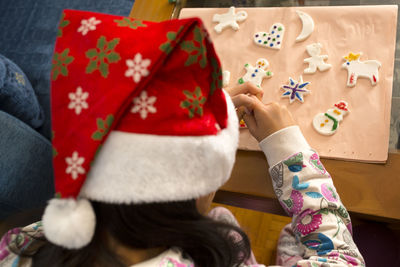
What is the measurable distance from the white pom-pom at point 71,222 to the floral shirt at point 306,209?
0.88 feet

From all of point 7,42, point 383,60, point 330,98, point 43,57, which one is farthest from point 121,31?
point 7,42

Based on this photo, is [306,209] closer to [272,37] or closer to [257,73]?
[257,73]

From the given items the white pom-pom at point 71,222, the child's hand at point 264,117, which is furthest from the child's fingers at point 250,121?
the white pom-pom at point 71,222

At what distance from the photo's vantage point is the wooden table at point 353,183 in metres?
0.62

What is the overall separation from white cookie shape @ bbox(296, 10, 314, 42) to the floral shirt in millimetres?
301

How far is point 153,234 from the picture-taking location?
1.47ft

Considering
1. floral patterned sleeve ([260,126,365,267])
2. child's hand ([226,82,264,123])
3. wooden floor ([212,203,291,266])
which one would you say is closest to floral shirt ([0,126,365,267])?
floral patterned sleeve ([260,126,365,267])

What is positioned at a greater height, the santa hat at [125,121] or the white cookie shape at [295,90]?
the santa hat at [125,121]

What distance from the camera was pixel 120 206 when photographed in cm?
42

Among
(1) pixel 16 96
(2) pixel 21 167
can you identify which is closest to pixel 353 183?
(2) pixel 21 167

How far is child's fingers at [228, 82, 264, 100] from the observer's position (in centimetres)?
73

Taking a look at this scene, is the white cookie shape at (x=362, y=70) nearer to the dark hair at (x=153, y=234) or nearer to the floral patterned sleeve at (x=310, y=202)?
the floral patterned sleeve at (x=310, y=202)

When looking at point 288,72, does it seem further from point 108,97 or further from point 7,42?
point 7,42

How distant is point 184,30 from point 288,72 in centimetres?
49
